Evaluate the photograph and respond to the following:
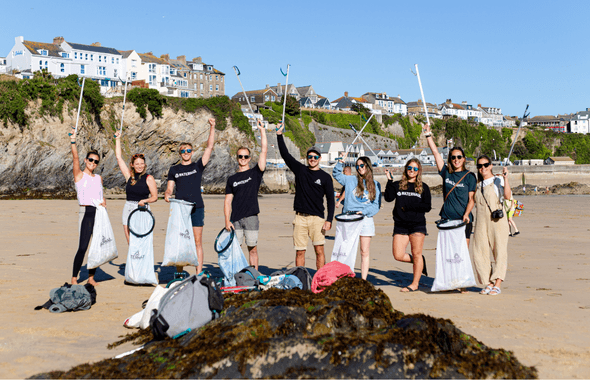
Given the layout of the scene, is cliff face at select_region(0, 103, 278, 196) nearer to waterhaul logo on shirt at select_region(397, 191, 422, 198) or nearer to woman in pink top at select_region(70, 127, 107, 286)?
woman in pink top at select_region(70, 127, 107, 286)

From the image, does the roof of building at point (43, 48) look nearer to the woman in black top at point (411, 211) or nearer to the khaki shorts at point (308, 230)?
the khaki shorts at point (308, 230)

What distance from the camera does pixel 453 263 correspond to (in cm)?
572

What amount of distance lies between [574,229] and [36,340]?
14037 mm

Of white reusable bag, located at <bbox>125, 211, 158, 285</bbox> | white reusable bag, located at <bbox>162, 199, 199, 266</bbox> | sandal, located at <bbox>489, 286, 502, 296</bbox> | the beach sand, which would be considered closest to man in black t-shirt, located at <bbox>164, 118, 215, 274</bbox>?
white reusable bag, located at <bbox>162, 199, 199, 266</bbox>

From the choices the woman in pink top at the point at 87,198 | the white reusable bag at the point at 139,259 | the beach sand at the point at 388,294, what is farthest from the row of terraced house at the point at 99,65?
the white reusable bag at the point at 139,259

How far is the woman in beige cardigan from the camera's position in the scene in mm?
5766

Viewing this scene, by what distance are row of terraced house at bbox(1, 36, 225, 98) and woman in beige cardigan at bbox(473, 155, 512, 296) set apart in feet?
135

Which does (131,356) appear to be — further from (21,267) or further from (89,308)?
(21,267)

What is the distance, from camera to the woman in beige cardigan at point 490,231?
18.9ft

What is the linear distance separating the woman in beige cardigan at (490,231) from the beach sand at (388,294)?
0.26 meters

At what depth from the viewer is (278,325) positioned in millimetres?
3281

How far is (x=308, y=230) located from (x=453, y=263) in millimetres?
1854

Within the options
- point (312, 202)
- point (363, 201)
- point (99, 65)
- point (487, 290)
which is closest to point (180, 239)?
point (312, 202)

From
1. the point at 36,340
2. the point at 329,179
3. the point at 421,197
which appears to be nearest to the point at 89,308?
the point at 36,340
